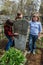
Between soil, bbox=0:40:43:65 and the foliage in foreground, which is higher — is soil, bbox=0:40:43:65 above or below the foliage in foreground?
below

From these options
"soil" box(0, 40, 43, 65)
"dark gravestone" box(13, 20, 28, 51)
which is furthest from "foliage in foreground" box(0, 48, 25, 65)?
"dark gravestone" box(13, 20, 28, 51)

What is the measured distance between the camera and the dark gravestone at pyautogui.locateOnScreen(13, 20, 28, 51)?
1054cm

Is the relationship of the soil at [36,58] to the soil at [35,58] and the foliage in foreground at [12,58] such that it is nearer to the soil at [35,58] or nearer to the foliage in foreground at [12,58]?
the soil at [35,58]

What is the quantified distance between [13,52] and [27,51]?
172 inches

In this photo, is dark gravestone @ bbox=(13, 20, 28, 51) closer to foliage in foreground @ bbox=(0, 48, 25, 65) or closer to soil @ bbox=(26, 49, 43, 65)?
soil @ bbox=(26, 49, 43, 65)

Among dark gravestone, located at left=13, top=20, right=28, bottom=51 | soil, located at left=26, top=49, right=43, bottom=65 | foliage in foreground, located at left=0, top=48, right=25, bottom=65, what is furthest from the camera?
dark gravestone, located at left=13, top=20, right=28, bottom=51

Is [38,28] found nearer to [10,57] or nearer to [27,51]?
[27,51]

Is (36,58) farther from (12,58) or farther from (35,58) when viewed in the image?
(12,58)

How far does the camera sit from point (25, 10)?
90.6 ft

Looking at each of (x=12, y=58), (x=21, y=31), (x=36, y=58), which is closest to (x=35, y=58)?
(x=36, y=58)

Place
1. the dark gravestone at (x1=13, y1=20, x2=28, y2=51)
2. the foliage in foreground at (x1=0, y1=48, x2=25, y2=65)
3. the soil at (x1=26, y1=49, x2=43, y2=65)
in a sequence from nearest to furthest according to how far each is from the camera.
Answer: the foliage in foreground at (x1=0, y1=48, x2=25, y2=65) < the soil at (x1=26, y1=49, x2=43, y2=65) < the dark gravestone at (x1=13, y1=20, x2=28, y2=51)

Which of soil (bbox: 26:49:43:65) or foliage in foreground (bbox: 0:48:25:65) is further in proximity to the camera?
soil (bbox: 26:49:43:65)

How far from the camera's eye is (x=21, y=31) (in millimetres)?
10789

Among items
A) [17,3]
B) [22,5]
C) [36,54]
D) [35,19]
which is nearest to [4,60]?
[35,19]
